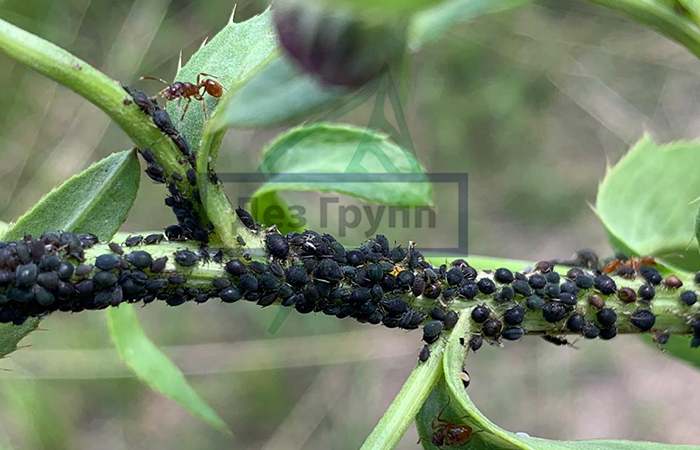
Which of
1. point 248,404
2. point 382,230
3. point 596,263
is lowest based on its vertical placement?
point 248,404

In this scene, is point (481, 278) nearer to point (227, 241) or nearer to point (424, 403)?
point (424, 403)

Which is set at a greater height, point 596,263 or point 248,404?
point 596,263

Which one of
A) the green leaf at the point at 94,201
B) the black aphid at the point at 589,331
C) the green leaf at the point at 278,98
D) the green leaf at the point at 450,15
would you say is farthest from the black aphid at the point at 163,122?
the black aphid at the point at 589,331

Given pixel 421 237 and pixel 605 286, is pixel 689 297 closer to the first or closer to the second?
pixel 605 286

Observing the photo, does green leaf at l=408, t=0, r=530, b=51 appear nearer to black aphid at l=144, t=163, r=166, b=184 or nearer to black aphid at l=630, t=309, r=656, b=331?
black aphid at l=144, t=163, r=166, b=184

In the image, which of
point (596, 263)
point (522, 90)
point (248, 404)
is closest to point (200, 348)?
point (248, 404)
